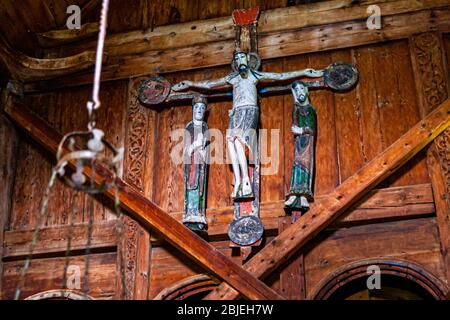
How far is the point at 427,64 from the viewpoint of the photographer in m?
6.54

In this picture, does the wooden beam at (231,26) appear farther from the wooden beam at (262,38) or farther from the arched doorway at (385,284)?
the arched doorway at (385,284)

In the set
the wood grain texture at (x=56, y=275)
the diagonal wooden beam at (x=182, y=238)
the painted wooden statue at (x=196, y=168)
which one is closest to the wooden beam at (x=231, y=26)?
the painted wooden statue at (x=196, y=168)

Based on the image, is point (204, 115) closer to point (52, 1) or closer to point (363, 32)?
point (363, 32)

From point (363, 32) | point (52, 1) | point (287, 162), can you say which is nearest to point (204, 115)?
point (287, 162)

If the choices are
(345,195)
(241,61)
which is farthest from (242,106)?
(345,195)

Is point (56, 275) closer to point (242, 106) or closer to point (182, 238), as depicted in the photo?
point (182, 238)

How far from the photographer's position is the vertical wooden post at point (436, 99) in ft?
19.5

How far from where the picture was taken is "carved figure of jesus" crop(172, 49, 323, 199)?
253 inches

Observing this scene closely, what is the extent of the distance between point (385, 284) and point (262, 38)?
2.47 meters

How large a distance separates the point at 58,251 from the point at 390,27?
3.46 meters

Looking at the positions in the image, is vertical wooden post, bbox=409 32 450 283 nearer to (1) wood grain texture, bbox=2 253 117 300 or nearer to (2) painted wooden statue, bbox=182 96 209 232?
(2) painted wooden statue, bbox=182 96 209 232

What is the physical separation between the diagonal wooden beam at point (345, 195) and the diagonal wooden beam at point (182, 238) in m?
0.13

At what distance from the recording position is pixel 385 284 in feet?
20.3

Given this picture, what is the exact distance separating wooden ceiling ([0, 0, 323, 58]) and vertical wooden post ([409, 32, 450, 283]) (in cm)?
128
